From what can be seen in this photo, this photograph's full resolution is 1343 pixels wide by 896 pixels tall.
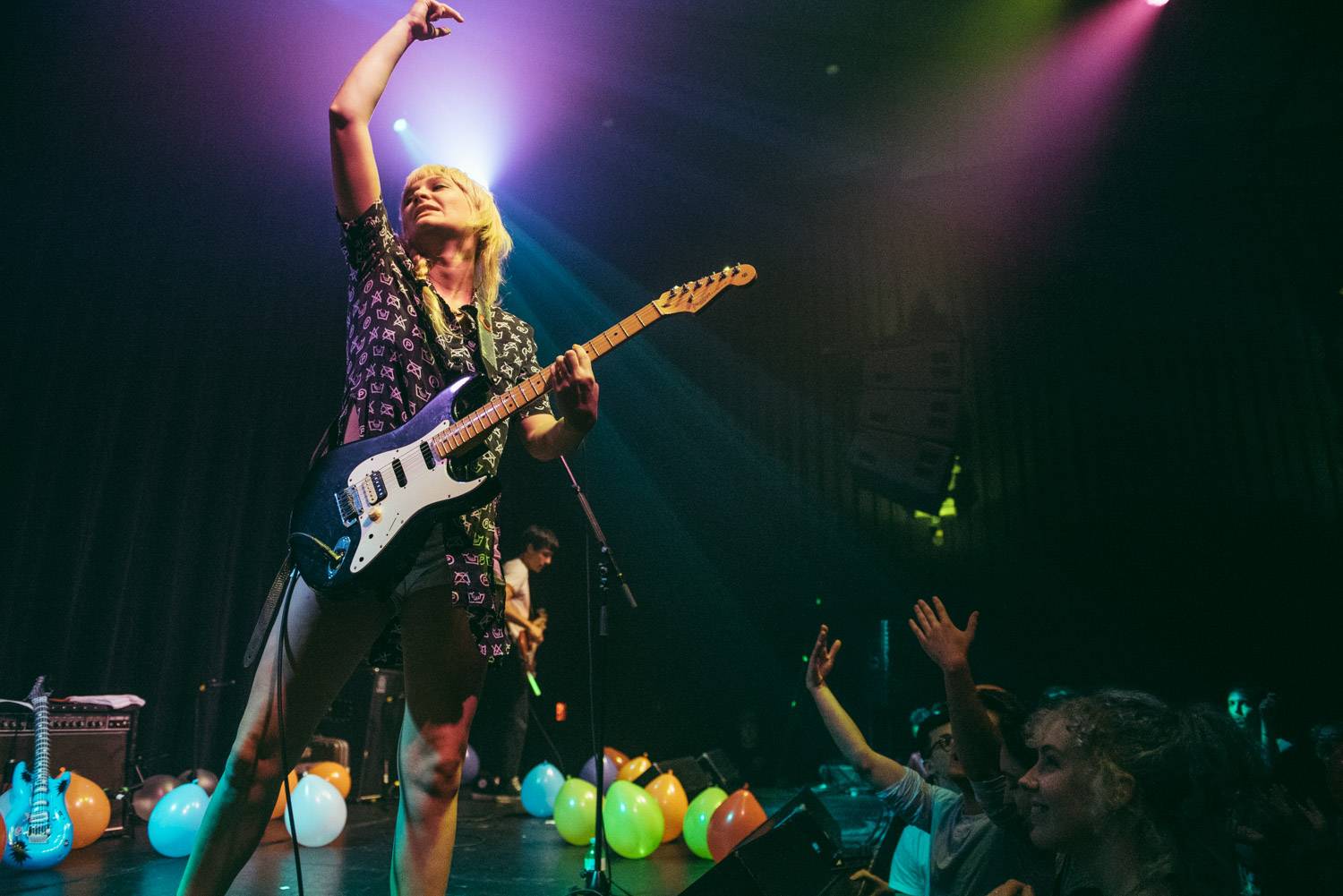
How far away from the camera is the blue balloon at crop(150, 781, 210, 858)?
13.3 ft

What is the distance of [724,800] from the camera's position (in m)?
4.39

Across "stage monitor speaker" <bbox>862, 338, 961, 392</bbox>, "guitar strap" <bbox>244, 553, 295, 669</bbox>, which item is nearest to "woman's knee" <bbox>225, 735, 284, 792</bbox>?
"guitar strap" <bbox>244, 553, 295, 669</bbox>

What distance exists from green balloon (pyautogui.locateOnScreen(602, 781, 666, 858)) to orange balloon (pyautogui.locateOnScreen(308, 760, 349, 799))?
2.16 metres

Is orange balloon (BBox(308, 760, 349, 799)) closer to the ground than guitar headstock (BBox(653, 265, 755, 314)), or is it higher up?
closer to the ground

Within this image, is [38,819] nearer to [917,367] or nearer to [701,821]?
[701,821]

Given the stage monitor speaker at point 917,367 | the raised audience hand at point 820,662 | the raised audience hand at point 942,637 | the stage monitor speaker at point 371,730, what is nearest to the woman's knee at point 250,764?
the raised audience hand at point 942,637

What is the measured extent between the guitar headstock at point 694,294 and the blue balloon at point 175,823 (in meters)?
3.66

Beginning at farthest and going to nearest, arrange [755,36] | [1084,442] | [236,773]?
[1084,442]
[755,36]
[236,773]

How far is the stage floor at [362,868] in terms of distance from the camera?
3303 millimetres

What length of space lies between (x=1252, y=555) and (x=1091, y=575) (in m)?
1.44

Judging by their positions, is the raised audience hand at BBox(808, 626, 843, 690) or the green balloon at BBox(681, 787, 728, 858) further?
the green balloon at BBox(681, 787, 728, 858)

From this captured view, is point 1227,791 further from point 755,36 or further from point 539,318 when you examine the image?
point 539,318

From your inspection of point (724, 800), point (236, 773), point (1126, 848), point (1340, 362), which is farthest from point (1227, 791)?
point (1340, 362)

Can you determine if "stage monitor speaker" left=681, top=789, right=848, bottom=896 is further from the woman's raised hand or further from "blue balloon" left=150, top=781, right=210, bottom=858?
"blue balloon" left=150, top=781, right=210, bottom=858
